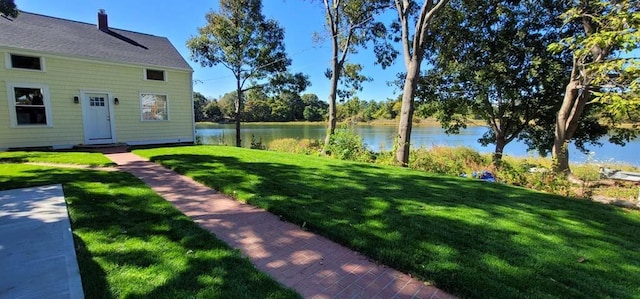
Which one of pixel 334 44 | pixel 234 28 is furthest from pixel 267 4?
pixel 334 44

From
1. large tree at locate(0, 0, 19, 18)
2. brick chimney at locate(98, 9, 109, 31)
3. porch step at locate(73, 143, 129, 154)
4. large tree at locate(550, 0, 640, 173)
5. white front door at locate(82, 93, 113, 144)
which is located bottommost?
porch step at locate(73, 143, 129, 154)

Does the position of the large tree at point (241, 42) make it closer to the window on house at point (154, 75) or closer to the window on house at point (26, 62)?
the window on house at point (154, 75)

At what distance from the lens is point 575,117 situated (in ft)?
27.1

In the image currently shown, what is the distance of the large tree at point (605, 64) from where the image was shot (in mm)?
5184

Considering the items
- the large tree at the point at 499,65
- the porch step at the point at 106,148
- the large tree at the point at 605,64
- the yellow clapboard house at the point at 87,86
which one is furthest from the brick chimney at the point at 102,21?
the large tree at the point at 605,64

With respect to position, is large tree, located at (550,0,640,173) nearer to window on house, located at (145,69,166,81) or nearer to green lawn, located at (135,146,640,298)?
green lawn, located at (135,146,640,298)

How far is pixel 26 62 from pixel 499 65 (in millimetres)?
14461

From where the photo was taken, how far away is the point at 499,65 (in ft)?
31.3

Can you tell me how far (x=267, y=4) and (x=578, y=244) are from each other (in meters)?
14.9

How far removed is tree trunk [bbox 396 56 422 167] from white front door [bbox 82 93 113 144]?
973 centimetres

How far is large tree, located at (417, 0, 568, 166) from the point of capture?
9734mm

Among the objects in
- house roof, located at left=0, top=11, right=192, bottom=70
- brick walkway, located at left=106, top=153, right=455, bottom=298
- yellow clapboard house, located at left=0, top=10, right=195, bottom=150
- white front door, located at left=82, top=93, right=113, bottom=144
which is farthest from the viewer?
white front door, located at left=82, top=93, right=113, bottom=144

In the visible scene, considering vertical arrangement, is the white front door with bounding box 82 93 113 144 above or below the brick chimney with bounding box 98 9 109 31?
below

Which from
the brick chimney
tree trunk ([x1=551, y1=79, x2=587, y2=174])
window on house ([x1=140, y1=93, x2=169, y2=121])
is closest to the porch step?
window on house ([x1=140, y1=93, x2=169, y2=121])
